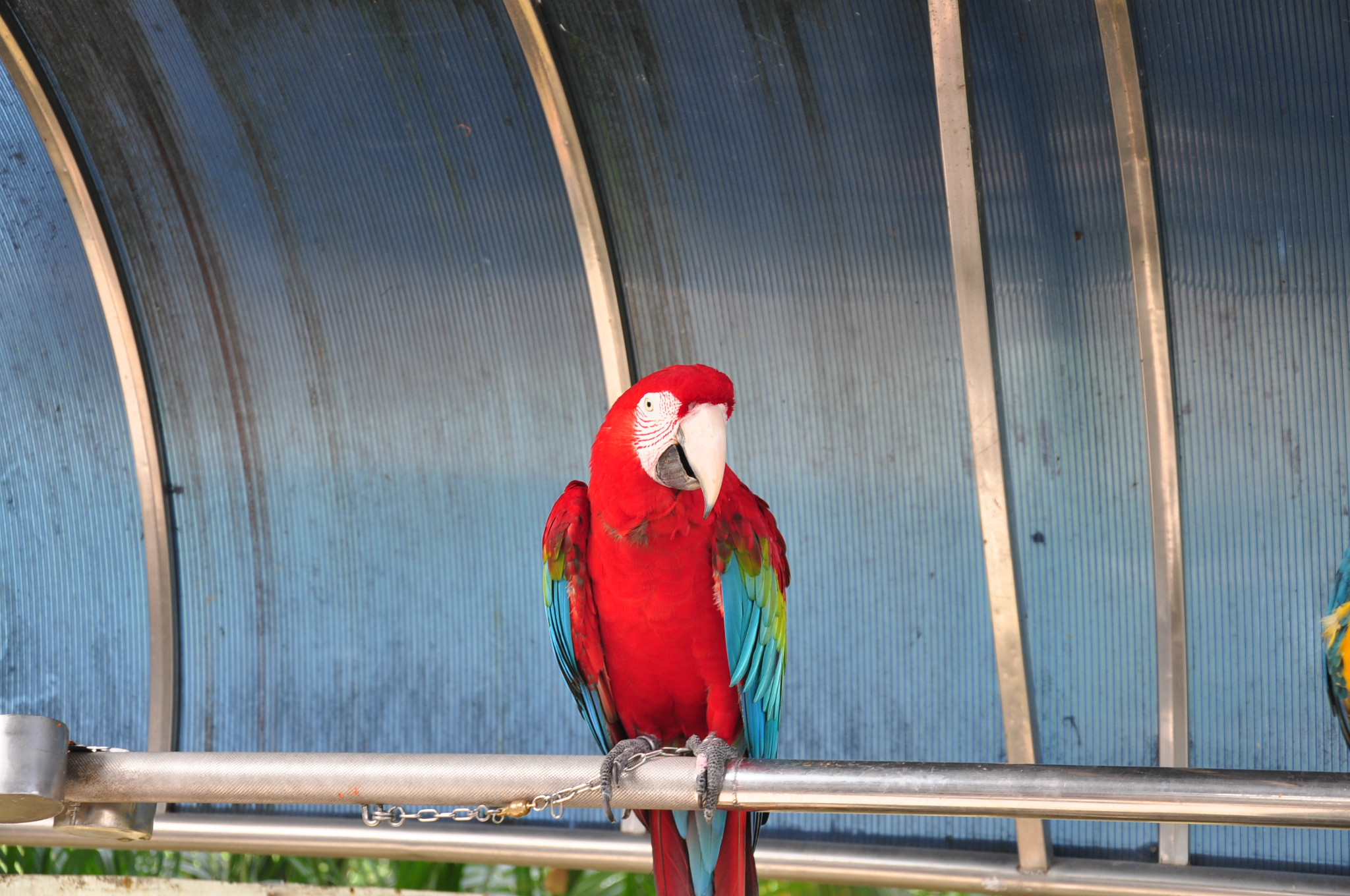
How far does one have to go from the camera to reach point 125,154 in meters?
3.66

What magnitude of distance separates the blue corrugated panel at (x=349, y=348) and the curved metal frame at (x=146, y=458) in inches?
2.4

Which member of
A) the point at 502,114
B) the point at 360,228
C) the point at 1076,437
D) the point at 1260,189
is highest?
the point at 502,114

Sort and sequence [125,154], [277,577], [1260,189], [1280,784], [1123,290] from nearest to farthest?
1. [1280,784]
2. [1260,189]
3. [1123,290]
4. [125,154]
5. [277,577]

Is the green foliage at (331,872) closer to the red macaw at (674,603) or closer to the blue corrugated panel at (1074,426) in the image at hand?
the blue corrugated panel at (1074,426)

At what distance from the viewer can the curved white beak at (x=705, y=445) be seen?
2127 millimetres

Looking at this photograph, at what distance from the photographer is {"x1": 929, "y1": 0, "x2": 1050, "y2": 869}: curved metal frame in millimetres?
2680

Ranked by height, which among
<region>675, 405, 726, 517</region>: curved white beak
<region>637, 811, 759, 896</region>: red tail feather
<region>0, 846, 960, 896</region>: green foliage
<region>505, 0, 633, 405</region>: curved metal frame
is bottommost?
<region>0, 846, 960, 896</region>: green foliage

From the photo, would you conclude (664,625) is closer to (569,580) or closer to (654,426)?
(569,580)

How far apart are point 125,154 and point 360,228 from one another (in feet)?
2.71

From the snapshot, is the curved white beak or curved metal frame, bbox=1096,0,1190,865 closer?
the curved white beak

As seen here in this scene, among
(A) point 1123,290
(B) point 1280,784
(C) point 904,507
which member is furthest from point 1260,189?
(B) point 1280,784

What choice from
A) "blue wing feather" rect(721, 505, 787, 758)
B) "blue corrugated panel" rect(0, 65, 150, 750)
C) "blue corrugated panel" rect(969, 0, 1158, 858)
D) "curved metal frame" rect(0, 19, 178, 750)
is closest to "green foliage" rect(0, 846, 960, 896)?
"blue corrugated panel" rect(0, 65, 150, 750)

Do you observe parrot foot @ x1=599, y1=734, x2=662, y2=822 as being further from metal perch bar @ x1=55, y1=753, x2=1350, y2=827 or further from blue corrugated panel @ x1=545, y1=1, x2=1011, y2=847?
blue corrugated panel @ x1=545, y1=1, x2=1011, y2=847

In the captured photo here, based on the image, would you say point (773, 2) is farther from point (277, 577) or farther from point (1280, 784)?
point (277, 577)
